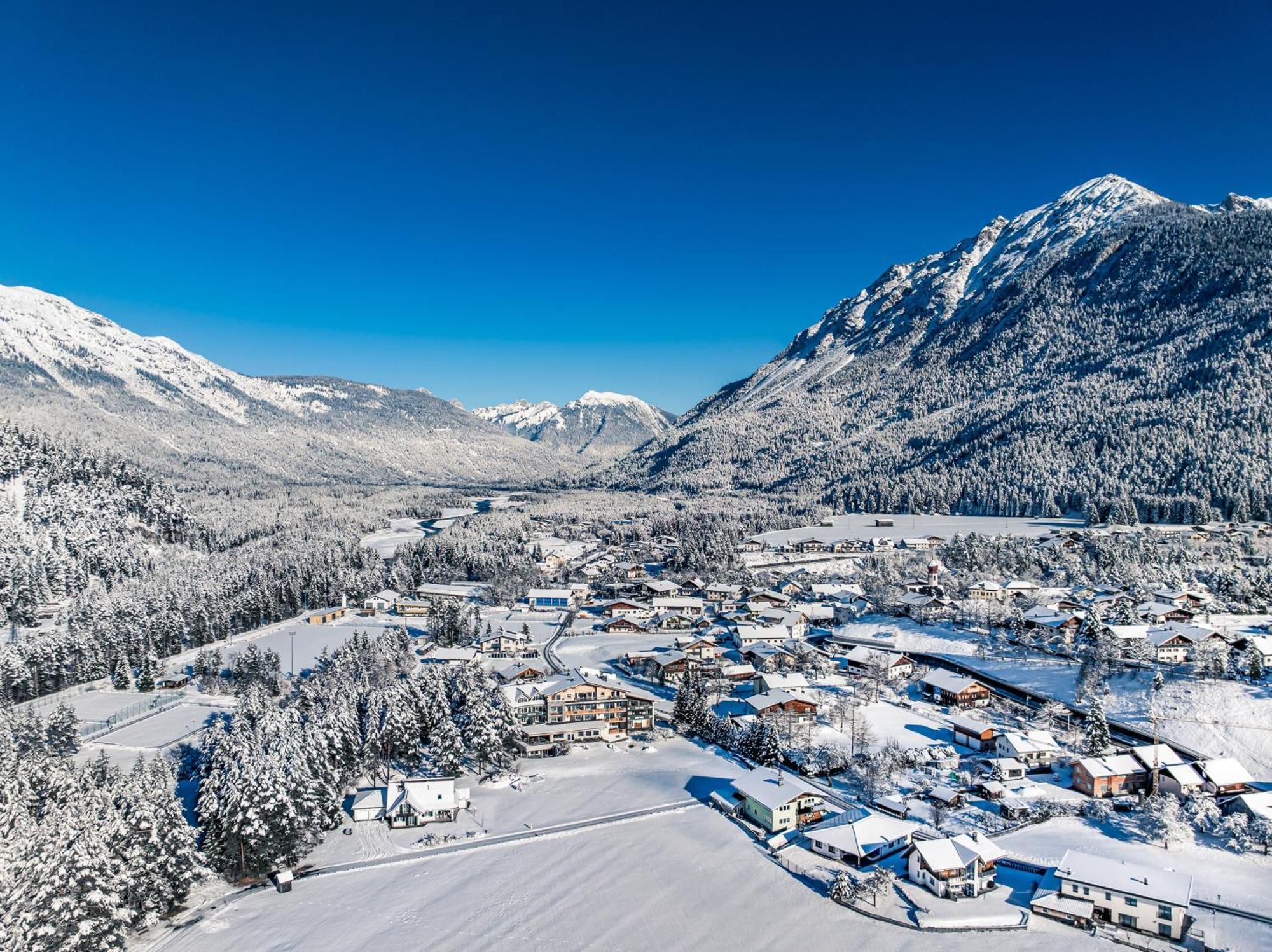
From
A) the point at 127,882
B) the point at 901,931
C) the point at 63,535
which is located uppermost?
the point at 63,535

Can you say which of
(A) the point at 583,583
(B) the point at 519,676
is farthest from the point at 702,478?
(B) the point at 519,676

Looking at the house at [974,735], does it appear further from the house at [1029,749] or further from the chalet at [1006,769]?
the chalet at [1006,769]

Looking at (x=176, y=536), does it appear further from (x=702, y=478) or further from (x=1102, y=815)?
(x=702, y=478)

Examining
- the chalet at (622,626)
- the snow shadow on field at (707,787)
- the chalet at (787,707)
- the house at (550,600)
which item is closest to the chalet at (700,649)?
the chalet at (622,626)

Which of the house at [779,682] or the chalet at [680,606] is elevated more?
the chalet at [680,606]

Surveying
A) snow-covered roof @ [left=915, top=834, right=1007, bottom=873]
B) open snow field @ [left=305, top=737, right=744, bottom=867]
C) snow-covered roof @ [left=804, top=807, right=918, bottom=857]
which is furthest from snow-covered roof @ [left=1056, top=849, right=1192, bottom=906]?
open snow field @ [left=305, top=737, right=744, bottom=867]

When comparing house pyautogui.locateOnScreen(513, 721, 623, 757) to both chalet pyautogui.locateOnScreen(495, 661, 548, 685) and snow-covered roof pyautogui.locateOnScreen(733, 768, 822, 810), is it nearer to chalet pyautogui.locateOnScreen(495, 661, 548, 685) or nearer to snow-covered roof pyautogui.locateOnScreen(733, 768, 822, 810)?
chalet pyautogui.locateOnScreen(495, 661, 548, 685)

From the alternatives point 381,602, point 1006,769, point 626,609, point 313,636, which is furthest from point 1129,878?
point 381,602
